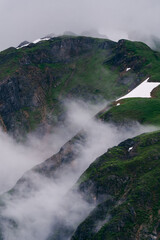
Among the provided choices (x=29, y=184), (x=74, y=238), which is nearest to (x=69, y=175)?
(x=29, y=184)

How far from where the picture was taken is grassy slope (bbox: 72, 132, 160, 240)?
366 ft

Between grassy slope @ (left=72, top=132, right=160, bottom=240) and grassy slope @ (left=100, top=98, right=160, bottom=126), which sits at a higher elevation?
grassy slope @ (left=72, top=132, right=160, bottom=240)

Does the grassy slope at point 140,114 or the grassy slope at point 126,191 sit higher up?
the grassy slope at point 126,191

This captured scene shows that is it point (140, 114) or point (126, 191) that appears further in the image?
point (140, 114)

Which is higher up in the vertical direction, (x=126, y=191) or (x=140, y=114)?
(x=126, y=191)

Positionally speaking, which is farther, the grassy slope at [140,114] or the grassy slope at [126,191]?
the grassy slope at [140,114]

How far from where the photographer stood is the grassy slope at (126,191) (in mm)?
111438

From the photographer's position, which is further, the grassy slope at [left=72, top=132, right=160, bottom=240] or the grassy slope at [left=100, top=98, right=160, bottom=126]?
the grassy slope at [left=100, top=98, right=160, bottom=126]

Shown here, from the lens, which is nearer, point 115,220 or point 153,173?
point 115,220

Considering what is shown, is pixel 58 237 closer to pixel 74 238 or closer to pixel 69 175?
pixel 74 238

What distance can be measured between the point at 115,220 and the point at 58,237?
3224 cm

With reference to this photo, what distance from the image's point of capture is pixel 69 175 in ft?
585

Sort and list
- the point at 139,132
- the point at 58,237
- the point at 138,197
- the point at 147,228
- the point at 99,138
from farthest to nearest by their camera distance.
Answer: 1. the point at 99,138
2. the point at 139,132
3. the point at 58,237
4. the point at 138,197
5. the point at 147,228

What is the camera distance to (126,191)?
417 feet
